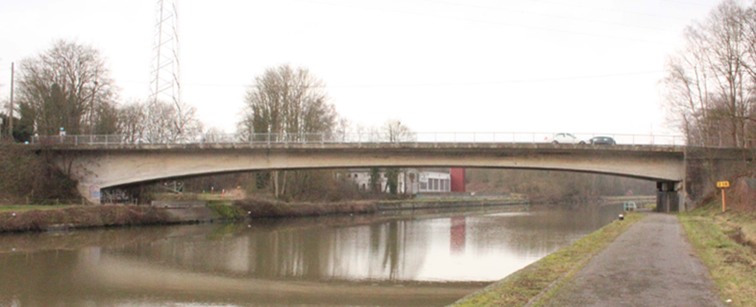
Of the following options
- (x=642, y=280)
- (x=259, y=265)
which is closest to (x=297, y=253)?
(x=259, y=265)

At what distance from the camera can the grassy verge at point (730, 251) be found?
1179 cm

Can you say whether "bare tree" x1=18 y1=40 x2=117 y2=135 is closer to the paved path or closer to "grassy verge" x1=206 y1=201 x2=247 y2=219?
"grassy verge" x1=206 y1=201 x2=247 y2=219

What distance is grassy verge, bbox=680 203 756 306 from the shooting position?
11.8 meters

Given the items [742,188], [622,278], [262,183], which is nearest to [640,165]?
[742,188]

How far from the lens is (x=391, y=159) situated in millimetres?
42125

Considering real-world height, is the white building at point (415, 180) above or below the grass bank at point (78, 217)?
above

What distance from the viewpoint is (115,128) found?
61.8 m

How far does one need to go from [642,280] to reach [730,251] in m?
6.18

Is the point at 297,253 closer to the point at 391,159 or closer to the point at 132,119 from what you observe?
the point at 391,159

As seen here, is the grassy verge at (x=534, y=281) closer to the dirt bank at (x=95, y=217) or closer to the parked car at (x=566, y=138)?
the parked car at (x=566, y=138)

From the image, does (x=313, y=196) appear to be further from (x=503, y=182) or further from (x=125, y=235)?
(x=503, y=182)

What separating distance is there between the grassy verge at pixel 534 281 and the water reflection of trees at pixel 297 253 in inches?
231

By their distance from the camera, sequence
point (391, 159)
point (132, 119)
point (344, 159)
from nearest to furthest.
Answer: point (391, 159)
point (344, 159)
point (132, 119)

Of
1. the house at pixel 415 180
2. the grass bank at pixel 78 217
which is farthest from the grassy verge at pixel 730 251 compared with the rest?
the house at pixel 415 180
